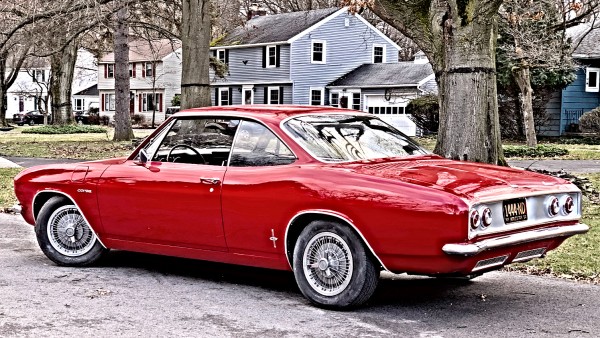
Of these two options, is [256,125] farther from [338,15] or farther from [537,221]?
[338,15]

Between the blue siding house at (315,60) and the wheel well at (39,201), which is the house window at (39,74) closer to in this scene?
the blue siding house at (315,60)

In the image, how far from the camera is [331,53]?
Result: 54.7 m

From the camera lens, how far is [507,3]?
77.8 feet

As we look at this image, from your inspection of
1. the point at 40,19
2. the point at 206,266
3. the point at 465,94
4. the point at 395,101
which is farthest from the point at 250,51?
the point at 206,266

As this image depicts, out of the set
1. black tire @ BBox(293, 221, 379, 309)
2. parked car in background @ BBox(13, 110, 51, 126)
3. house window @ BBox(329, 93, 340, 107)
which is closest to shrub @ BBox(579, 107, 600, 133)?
house window @ BBox(329, 93, 340, 107)

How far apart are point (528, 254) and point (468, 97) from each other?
18.7 feet

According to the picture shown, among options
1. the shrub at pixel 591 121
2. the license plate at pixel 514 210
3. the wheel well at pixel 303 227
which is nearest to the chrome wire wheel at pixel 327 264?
the wheel well at pixel 303 227

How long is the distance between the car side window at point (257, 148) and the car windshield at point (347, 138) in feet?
0.48

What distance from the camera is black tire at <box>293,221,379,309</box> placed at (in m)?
6.58

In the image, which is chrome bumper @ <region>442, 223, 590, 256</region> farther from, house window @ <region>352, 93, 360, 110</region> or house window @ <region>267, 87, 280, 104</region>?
house window @ <region>267, 87, 280, 104</region>

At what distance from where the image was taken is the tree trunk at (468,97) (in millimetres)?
12133

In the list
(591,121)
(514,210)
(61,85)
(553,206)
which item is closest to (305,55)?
(61,85)

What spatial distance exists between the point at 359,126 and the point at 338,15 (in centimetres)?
4748

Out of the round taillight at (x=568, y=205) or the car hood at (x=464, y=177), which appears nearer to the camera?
the car hood at (x=464, y=177)
